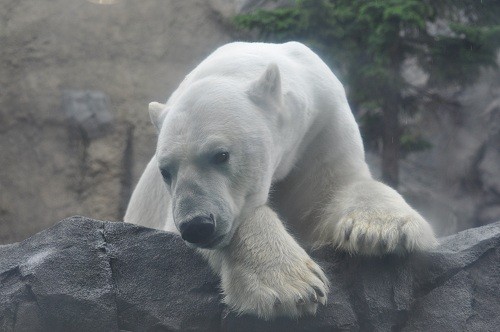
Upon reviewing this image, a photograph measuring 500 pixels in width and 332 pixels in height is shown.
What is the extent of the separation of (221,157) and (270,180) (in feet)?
1.20

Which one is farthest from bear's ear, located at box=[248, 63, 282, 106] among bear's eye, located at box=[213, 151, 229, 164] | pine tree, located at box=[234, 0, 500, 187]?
pine tree, located at box=[234, 0, 500, 187]

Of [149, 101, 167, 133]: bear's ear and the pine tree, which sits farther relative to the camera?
the pine tree

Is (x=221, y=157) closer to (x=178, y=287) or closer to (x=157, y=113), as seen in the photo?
(x=178, y=287)

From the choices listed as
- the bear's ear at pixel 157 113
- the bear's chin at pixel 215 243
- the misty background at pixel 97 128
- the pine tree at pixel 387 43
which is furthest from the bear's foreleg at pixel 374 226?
the misty background at pixel 97 128

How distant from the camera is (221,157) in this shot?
2912 millimetres

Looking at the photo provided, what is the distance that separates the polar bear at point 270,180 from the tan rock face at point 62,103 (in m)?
4.32

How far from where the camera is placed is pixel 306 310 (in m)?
2.74

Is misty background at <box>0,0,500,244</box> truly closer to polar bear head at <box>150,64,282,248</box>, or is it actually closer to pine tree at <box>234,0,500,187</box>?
pine tree at <box>234,0,500,187</box>

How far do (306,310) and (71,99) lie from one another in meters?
5.66

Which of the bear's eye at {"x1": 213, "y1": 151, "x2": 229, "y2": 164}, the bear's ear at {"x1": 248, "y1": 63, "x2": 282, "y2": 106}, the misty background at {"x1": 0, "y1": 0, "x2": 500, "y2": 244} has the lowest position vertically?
the misty background at {"x1": 0, "y1": 0, "x2": 500, "y2": 244}

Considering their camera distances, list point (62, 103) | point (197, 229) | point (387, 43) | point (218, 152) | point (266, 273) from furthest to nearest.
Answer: point (62, 103)
point (387, 43)
point (218, 152)
point (266, 273)
point (197, 229)

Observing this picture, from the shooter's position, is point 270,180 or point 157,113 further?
point 157,113

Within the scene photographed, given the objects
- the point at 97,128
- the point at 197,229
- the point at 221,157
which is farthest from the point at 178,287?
the point at 97,128

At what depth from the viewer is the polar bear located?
2762 millimetres
